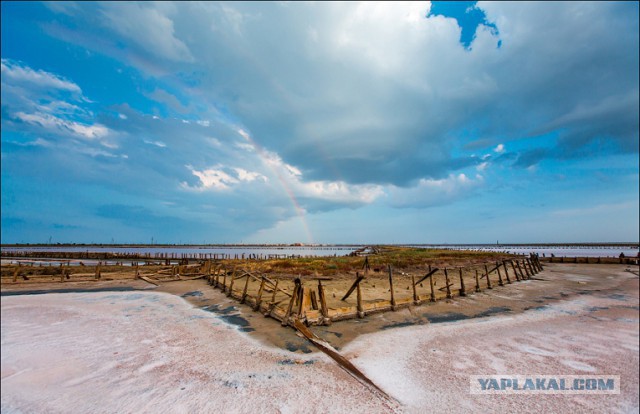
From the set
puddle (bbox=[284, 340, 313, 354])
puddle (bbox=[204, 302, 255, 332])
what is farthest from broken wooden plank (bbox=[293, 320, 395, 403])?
puddle (bbox=[204, 302, 255, 332])

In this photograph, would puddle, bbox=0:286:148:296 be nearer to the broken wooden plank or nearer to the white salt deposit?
the white salt deposit

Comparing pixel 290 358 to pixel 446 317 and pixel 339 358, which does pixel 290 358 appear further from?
pixel 446 317

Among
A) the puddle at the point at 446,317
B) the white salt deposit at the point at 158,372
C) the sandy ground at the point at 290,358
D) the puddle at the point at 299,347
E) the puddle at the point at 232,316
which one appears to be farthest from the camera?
the puddle at the point at 446,317

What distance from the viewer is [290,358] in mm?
9977

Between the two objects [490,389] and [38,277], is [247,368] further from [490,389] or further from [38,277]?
[38,277]

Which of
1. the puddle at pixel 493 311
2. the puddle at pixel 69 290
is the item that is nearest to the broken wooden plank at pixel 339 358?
the puddle at pixel 493 311

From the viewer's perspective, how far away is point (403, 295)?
828 inches

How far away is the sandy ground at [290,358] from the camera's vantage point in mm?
7359

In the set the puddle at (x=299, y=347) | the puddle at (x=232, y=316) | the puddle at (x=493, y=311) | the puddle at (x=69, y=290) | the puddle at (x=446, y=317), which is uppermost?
the puddle at (x=69, y=290)

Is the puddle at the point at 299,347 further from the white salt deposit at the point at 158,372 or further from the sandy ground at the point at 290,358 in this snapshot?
the white salt deposit at the point at 158,372

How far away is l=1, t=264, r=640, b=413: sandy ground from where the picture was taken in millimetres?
7359

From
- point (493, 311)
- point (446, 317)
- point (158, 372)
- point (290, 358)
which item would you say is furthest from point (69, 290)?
point (493, 311)

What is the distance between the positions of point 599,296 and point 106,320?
33.8m

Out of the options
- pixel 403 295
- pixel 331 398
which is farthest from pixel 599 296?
pixel 331 398
